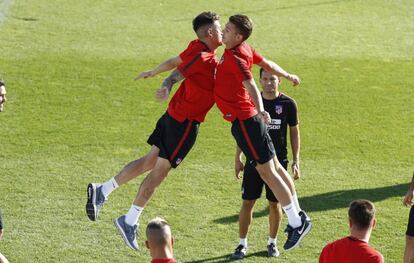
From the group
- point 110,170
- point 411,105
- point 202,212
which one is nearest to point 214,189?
point 202,212

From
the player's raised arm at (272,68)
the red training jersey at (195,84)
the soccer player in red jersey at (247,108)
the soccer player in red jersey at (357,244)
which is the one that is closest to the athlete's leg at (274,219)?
the soccer player in red jersey at (247,108)

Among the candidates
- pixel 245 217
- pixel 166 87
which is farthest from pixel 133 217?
pixel 166 87

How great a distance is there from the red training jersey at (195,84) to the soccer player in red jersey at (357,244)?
8.79 feet

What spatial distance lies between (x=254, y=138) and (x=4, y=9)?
1259 centimetres

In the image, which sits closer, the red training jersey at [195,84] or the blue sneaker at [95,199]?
the red training jersey at [195,84]

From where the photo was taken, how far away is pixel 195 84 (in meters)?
9.01

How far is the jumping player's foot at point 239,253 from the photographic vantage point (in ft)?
32.1

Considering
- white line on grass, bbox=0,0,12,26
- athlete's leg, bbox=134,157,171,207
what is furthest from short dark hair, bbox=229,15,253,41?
white line on grass, bbox=0,0,12,26

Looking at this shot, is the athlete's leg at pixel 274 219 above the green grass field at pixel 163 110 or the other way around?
above

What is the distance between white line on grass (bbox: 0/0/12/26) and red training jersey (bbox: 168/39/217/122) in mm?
10868

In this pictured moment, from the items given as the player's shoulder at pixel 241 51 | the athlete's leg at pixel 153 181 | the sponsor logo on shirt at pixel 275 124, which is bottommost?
the athlete's leg at pixel 153 181

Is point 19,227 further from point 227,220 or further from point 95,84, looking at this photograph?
point 95,84

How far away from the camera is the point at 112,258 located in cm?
970

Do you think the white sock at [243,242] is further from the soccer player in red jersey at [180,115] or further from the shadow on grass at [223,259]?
the soccer player in red jersey at [180,115]
